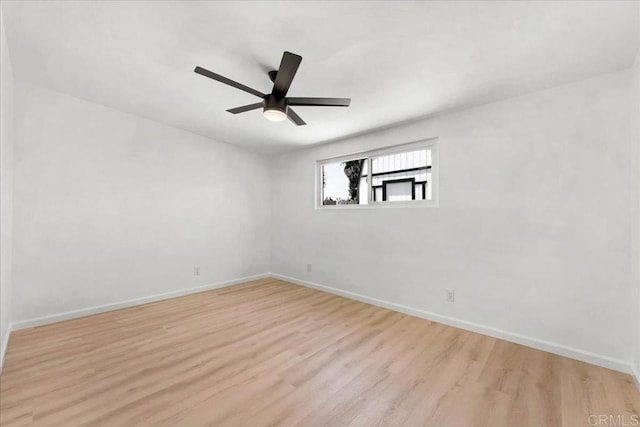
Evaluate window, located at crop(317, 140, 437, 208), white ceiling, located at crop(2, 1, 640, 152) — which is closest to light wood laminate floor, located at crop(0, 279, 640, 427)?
window, located at crop(317, 140, 437, 208)

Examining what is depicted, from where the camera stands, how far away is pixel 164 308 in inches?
133

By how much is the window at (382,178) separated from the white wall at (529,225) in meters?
0.15

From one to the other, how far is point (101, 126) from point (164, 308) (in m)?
2.44

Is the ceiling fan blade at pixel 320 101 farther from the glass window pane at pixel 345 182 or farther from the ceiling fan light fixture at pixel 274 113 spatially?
the glass window pane at pixel 345 182

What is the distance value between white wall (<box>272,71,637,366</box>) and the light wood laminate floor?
1.14 feet

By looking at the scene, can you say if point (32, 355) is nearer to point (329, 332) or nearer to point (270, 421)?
point (270, 421)

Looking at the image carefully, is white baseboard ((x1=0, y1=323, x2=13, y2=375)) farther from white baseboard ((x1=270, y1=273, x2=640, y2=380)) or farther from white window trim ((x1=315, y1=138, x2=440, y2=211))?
white window trim ((x1=315, y1=138, x2=440, y2=211))

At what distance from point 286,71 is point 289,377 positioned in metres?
2.27

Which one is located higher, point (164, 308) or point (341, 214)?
point (341, 214)

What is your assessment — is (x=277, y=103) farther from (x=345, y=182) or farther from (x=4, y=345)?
(x=4, y=345)

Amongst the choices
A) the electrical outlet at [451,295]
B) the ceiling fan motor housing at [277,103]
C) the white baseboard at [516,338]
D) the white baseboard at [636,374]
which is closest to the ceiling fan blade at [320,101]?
the ceiling fan motor housing at [277,103]

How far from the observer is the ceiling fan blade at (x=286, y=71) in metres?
1.71

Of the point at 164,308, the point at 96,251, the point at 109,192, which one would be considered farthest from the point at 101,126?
the point at 164,308

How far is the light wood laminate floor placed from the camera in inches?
61.6
